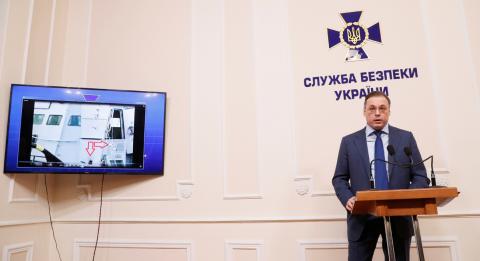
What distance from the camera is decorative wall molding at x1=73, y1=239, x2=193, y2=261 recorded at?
3438mm

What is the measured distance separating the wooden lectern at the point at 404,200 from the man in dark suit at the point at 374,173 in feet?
1.00

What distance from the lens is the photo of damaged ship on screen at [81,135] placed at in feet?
10.8

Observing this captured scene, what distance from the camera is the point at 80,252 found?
11.6ft

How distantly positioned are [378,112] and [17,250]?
10.6ft

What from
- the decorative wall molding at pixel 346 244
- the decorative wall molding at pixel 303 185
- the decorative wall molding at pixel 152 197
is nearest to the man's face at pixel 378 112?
the decorative wall molding at pixel 303 185

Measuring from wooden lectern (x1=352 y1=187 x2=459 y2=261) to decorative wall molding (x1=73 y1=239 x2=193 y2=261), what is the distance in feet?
6.74

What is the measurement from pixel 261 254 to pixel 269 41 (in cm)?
208

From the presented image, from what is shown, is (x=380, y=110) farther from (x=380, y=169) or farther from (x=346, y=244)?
(x=346, y=244)

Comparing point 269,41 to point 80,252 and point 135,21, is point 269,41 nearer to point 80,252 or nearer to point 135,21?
point 135,21

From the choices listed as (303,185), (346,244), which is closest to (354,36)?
(303,185)

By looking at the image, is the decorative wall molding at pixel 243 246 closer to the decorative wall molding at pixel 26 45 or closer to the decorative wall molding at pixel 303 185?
the decorative wall molding at pixel 303 185

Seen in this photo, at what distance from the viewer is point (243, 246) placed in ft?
11.0

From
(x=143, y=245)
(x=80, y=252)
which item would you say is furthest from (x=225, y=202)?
(x=80, y=252)

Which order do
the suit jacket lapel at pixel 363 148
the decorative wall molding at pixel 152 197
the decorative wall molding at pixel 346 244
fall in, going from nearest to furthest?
1. the suit jacket lapel at pixel 363 148
2. the decorative wall molding at pixel 346 244
3. the decorative wall molding at pixel 152 197
